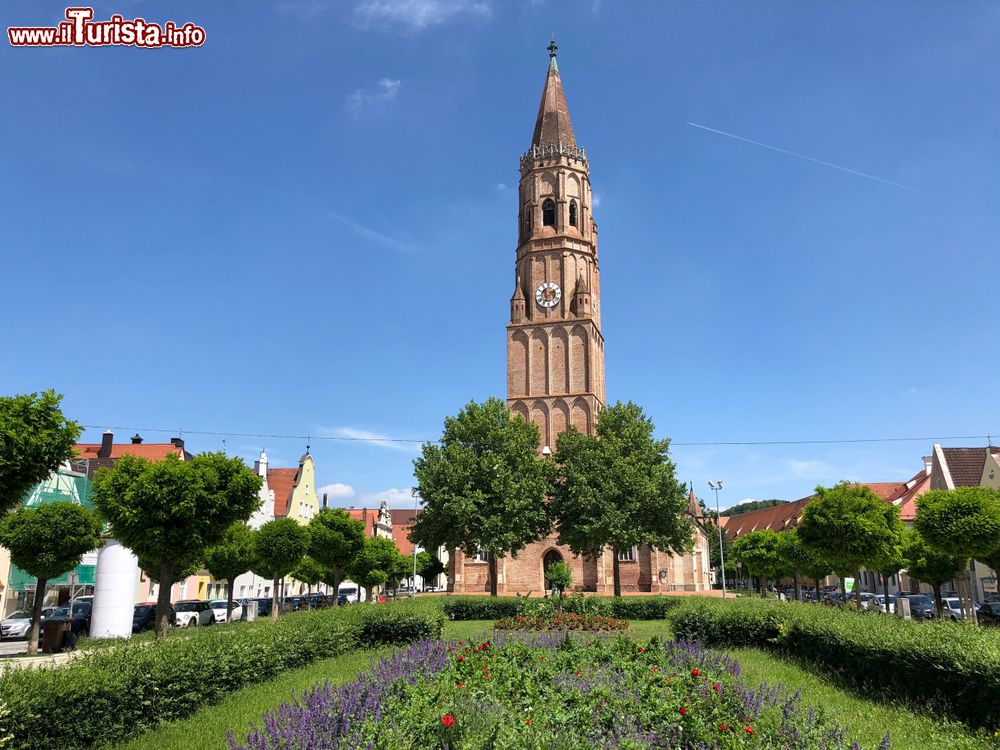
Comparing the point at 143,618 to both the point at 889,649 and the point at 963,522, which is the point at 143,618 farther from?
the point at 963,522

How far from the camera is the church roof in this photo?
68562 millimetres

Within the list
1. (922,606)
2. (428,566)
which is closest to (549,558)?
(922,606)

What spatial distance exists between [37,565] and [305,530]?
45.1 feet

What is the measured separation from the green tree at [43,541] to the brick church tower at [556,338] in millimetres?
34790

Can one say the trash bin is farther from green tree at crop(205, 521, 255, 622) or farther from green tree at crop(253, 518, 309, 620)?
green tree at crop(253, 518, 309, 620)

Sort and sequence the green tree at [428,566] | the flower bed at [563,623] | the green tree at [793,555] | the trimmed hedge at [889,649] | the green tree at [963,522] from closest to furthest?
1. the trimmed hedge at [889,649]
2. the flower bed at [563,623]
3. the green tree at [963,522]
4. the green tree at [793,555]
5. the green tree at [428,566]

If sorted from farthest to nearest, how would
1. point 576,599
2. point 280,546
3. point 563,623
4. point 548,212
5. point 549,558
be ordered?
point 548,212 → point 549,558 → point 280,546 → point 576,599 → point 563,623

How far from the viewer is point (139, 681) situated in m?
10.4

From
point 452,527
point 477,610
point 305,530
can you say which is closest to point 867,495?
point 477,610

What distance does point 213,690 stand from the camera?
1237 cm

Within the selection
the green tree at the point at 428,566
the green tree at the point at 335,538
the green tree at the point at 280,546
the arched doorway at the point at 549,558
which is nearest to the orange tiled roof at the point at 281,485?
the green tree at the point at 428,566

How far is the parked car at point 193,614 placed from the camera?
36.5 metres

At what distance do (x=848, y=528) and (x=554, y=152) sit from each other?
46.8 m

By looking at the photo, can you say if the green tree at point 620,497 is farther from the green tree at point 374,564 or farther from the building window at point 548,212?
the building window at point 548,212
